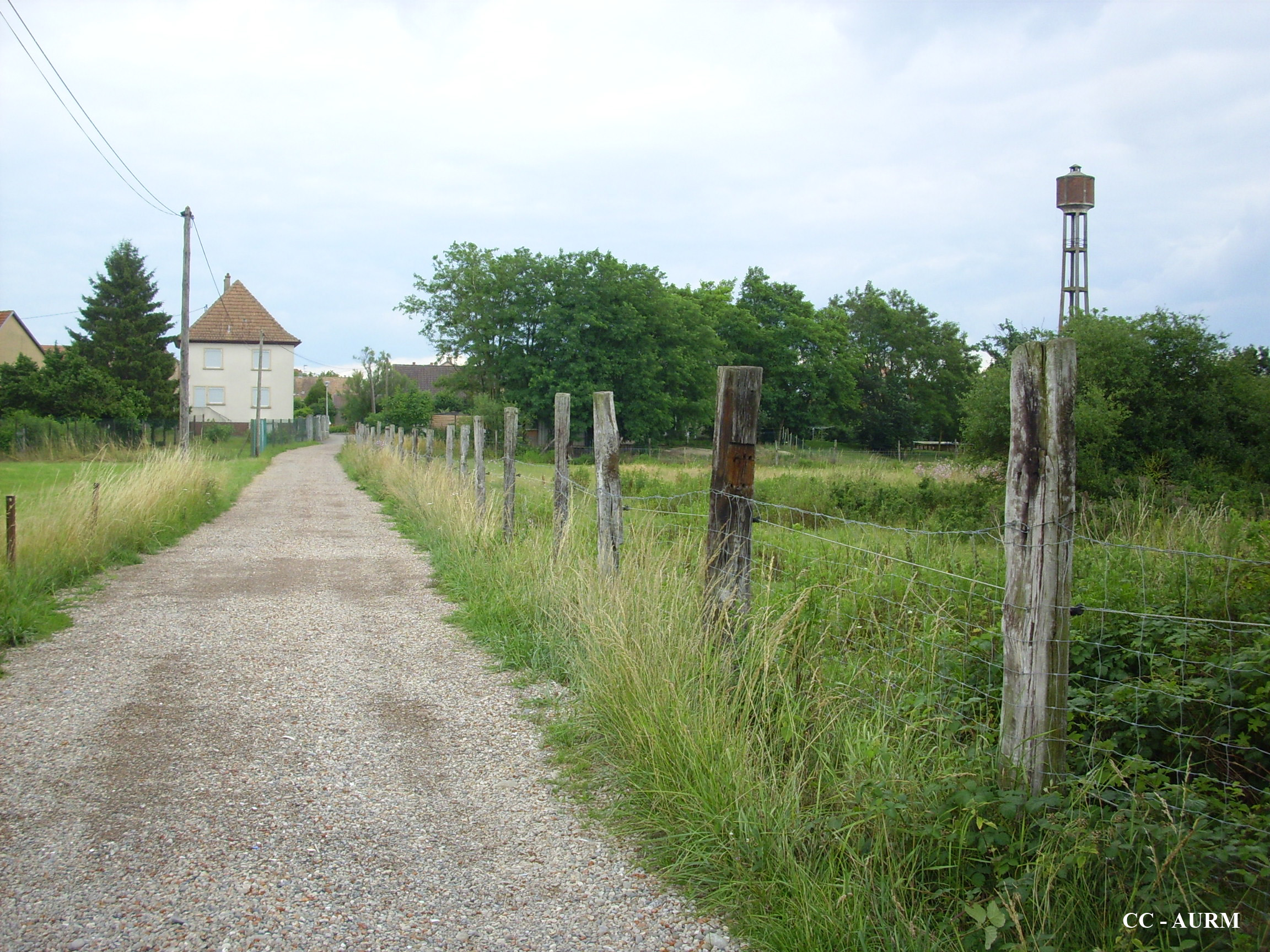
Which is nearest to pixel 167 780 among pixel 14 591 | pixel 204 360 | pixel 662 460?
pixel 14 591

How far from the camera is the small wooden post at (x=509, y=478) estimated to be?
9.93 meters

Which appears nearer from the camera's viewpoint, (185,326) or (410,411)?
(185,326)

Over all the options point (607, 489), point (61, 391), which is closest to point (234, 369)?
point (61, 391)

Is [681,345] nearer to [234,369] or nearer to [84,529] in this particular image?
[234,369]

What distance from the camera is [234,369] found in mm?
67875

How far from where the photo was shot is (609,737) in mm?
4371

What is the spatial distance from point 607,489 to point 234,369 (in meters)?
69.1

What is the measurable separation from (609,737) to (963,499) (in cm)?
2016

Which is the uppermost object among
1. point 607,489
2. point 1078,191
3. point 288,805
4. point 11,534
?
point 1078,191

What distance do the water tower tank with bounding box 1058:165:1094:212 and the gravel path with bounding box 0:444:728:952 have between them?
3448 centimetres

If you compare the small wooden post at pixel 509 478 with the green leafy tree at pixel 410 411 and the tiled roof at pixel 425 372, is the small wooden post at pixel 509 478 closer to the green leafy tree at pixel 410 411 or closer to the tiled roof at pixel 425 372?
the green leafy tree at pixel 410 411

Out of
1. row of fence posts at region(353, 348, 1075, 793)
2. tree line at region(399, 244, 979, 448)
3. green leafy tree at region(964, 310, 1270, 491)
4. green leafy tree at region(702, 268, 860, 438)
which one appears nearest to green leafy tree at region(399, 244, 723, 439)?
tree line at region(399, 244, 979, 448)

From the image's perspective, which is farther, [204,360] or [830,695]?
[204,360]

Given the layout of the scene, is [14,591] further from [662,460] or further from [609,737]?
[662,460]
